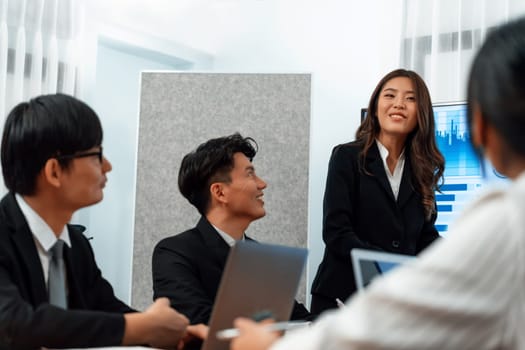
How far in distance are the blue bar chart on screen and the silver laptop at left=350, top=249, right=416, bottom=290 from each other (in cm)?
203

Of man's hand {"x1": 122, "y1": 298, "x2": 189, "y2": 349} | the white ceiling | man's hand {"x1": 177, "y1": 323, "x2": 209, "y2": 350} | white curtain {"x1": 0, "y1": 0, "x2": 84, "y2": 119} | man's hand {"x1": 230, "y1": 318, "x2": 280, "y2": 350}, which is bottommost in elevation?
man's hand {"x1": 177, "y1": 323, "x2": 209, "y2": 350}

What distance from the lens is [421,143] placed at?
256cm

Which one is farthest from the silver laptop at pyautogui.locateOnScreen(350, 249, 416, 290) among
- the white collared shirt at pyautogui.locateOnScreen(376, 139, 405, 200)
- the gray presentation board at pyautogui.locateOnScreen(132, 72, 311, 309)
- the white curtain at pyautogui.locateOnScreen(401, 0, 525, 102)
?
the white curtain at pyautogui.locateOnScreen(401, 0, 525, 102)

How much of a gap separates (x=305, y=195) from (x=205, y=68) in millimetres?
Answer: 1237

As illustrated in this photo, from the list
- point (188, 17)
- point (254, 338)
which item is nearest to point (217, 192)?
point (254, 338)

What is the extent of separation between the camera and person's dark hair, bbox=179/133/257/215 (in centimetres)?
205

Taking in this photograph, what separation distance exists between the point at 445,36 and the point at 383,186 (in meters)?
1.15

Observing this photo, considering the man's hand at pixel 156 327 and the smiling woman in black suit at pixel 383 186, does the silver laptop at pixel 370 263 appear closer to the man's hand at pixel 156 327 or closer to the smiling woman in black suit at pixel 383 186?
the man's hand at pixel 156 327

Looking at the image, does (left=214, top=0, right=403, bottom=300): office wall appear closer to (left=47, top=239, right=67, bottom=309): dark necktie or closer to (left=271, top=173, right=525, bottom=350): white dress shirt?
(left=47, top=239, right=67, bottom=309): dark necktie

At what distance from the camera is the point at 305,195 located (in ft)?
10.00

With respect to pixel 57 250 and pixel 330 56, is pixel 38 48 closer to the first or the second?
pixel 330 56

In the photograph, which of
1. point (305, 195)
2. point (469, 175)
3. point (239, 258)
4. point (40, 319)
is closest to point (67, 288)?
point (40, 319)

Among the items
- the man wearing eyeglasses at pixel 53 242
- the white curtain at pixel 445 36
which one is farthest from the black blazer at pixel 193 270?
the white curtain at pixel 445 36

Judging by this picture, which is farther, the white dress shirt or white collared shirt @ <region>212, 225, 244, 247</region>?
white collared shirt @ <region>212, 225, 244, 247</region>
